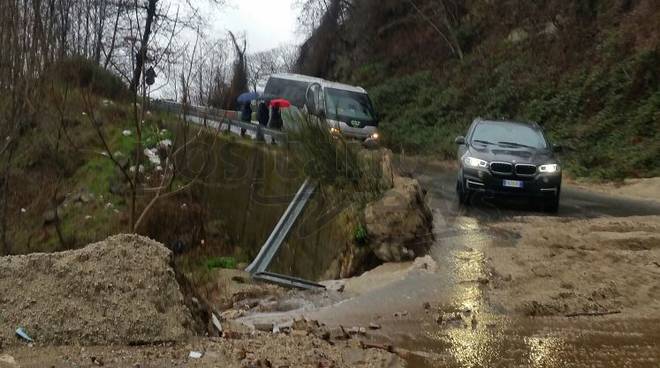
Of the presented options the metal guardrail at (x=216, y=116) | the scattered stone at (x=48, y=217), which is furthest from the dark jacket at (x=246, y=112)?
the scattered stone at (x=48, y=217)

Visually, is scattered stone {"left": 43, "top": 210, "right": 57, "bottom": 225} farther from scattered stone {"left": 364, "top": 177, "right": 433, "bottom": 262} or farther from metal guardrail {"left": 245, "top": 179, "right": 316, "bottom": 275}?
scattered stone {"left": 364, "top": 177, "right": 433, "bottom": 262}

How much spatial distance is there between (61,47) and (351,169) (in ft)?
19.3

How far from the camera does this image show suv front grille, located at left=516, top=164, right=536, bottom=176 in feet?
42.4

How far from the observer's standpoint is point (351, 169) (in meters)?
11.9

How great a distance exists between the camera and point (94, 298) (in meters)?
5.69

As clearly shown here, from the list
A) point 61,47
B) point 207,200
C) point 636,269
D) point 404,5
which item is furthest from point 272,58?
point 636,269

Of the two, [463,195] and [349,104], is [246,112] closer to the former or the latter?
[349,104]

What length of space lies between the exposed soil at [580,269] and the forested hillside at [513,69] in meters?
10.0

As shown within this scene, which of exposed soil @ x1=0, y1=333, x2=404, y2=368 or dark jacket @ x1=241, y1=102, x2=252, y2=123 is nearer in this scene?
exposed soil @ x1=0, y1=333, x2=404, y2=368

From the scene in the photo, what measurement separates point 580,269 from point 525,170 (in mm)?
4292

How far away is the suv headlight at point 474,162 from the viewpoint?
512 inches

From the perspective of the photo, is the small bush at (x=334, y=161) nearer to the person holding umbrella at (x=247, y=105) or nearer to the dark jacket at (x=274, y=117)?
the dark jacket at (x=274, y=117)

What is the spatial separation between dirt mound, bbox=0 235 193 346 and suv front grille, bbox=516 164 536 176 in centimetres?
815

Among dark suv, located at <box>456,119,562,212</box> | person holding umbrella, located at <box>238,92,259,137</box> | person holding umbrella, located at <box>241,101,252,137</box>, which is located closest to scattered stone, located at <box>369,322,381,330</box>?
dark suv, located at <box>456,119,562,212</box>
